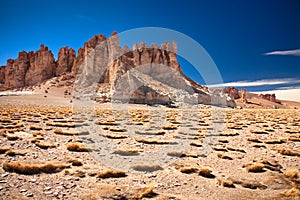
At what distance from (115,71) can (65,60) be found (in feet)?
181

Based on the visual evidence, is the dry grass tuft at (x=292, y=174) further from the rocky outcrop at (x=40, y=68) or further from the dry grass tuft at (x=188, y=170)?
the rocky outcrop at (x=40, y=68)

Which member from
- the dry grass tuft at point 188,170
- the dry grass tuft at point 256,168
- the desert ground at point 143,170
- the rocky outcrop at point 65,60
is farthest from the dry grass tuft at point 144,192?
the rocky outcrop at point 65,60

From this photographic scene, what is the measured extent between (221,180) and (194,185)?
2.75 ft

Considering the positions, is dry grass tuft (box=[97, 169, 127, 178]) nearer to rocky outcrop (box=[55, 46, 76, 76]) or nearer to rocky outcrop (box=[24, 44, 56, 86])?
rocky outcrop (box=[55, 46, 76, 76])

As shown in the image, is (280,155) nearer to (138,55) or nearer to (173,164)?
(173,164)

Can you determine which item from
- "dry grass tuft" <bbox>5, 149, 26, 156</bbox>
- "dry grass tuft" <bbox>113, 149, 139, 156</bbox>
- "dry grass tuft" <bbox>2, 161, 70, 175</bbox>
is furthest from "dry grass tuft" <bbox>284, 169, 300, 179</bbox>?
"dry grass tuft" <bbox>5, 149, 26, 156</bbox>

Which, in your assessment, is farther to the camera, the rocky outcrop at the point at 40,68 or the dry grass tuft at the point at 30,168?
the rocky outcrop at the point at 40,68

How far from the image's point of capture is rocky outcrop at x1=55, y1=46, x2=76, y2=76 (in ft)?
418

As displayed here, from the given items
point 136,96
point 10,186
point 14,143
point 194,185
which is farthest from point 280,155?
point 136,96

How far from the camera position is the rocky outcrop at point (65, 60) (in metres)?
127

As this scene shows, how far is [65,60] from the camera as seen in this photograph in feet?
425

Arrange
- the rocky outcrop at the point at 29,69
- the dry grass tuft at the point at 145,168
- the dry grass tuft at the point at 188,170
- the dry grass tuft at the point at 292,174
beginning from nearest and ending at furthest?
the dry grass tuft at the point at 292,174
the dry grass tuft at the point at 188,170
the dry grass tuft at the point at 145,168
the rocky outcrop at the point at 29,69

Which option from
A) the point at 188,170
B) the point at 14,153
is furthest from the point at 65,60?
the point at 188,170

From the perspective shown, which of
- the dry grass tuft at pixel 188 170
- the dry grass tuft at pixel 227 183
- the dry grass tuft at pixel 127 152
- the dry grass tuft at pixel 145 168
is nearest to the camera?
the dry grass tuft at pixel 227 183
